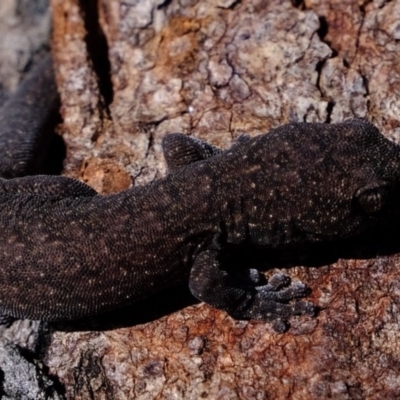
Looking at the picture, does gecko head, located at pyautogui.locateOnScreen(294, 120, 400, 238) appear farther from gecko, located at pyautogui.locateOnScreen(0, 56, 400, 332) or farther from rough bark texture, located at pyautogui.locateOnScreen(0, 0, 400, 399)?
rough bark texture, located at pyautogui.locateOnScreen(0, 0, 400, 399)

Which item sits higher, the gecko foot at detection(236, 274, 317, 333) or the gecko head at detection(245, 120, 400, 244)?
the gecko head at detection(245, 120, 400, 244)

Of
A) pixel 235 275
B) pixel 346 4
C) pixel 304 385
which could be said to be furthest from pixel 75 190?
pixel 346 4

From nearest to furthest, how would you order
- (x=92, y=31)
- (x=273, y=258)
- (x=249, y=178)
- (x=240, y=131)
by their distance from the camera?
(x=249, y=178) < (x=273, y=258) < (x=240, y=131) < (x=92, y=31)

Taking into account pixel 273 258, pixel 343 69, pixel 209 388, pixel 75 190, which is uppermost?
pixel 343 69

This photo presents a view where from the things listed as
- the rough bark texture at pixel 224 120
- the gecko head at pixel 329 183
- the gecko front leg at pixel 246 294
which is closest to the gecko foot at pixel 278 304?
the gecko front leg at pixel 246 294

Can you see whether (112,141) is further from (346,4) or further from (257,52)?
(346,4)

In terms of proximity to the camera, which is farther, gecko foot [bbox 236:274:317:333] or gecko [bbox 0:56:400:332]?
gecko foot [bbox 236:274:317:333]

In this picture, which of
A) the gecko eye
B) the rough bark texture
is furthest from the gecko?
the rough bark texture
